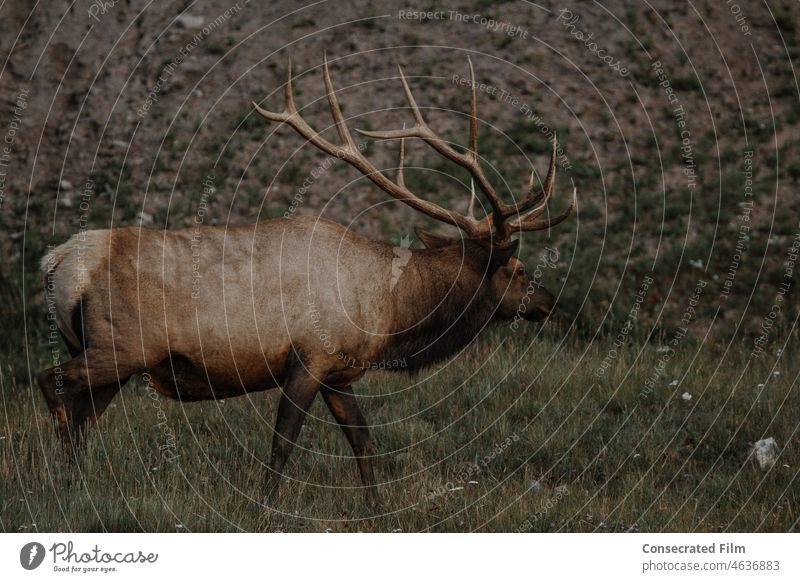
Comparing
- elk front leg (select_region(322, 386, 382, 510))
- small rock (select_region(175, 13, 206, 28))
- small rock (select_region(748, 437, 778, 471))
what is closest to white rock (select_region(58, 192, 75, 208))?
small rock (select_region(175, 13, 206, 28))

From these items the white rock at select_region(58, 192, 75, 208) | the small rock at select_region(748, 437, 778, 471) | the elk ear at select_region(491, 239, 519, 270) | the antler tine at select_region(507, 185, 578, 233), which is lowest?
the small rock at select_region(748, 437, 778, 471)

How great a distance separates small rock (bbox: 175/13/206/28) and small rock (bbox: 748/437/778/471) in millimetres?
9272

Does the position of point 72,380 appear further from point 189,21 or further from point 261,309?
point 189,21

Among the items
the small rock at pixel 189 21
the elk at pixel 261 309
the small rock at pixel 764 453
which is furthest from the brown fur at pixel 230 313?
the small rock at pixel 189 21

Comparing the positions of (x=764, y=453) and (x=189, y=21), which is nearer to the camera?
(x=764, y=453)

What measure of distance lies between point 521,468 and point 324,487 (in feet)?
4.61

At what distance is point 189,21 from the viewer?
45.5 ft

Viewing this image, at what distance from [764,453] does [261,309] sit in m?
3.62

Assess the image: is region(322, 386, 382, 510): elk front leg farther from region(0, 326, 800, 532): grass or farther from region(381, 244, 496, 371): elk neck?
region(381, 244, 496, 371): elk neck

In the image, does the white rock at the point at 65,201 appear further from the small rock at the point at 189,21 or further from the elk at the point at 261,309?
the elk at the point at 261,309

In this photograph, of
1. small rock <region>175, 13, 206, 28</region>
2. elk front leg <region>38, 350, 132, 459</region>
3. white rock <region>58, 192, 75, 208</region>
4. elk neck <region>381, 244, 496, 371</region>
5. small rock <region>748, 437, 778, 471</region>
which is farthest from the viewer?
small rock <region>175, 13, 206, 28</region>

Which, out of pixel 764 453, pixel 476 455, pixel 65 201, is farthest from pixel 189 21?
pixel 764 453

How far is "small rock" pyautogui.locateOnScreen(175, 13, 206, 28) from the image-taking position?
45.4 ft

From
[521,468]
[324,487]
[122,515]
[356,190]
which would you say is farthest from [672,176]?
[122,515]
